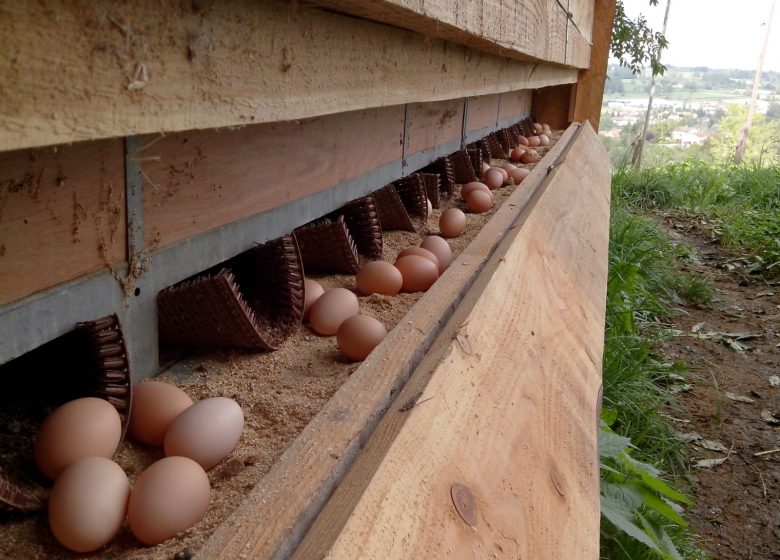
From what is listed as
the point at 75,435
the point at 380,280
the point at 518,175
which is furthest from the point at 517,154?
the point at 75,435

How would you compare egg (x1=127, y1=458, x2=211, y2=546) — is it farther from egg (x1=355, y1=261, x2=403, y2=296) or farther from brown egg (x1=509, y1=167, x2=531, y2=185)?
brown egg (x1=509, y1=167, x2=531, y2=185)

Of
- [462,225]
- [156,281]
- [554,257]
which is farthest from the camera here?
[462,225]

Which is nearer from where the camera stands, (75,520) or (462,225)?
(75,520)

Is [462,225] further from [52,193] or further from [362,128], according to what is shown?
[52,193]

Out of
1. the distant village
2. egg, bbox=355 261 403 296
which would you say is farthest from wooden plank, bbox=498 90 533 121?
the distant village

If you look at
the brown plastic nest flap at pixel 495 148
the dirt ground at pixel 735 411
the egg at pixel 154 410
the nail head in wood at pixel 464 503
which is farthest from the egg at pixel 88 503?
the brown plastic nest flap at pixel 495 148

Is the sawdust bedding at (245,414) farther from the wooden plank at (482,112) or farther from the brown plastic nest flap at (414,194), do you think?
the wooden plank at (482,112)

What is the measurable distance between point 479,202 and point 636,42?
21.7 feet

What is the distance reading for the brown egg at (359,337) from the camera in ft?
3.99

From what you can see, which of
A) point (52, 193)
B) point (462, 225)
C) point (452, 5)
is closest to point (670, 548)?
point (462, 225)

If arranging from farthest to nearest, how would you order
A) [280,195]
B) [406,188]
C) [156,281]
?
[406,188]
[280,195]
[156,281]

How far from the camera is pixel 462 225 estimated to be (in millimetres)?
2219

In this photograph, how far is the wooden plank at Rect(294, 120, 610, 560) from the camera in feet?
2.29

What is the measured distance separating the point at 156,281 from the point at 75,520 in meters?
0.45
